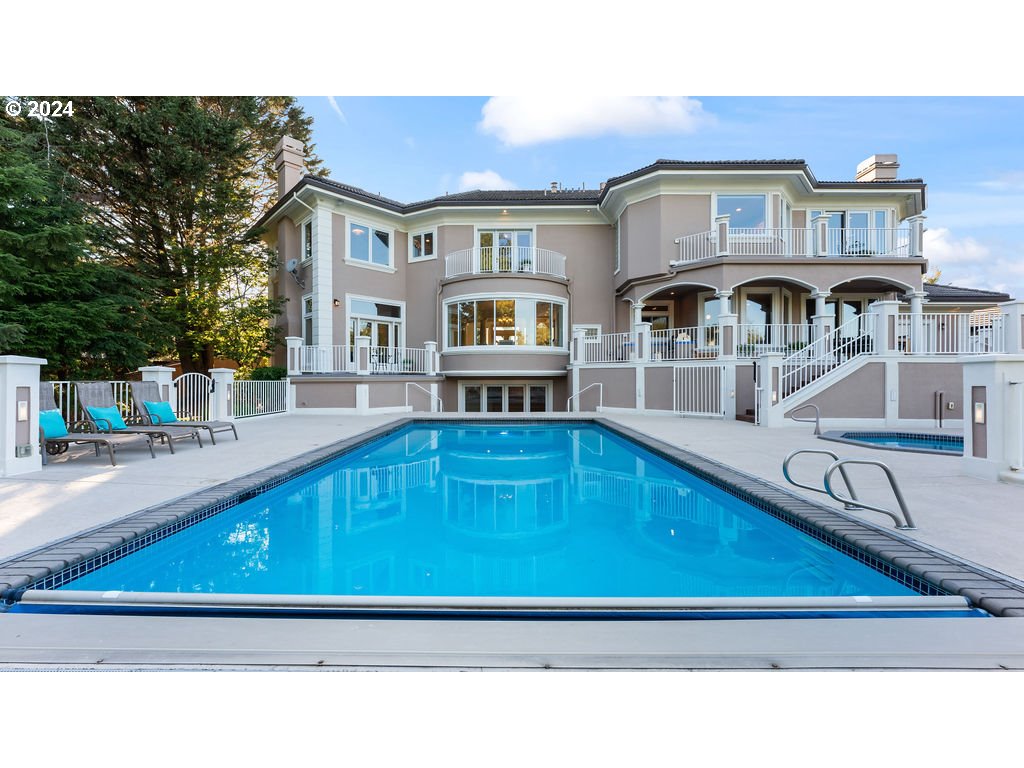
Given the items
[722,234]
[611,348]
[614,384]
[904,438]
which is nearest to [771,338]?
[722,234]

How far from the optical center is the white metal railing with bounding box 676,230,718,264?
52.4 feet

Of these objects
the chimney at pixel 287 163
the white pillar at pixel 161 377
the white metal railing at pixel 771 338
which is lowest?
the white pillar at pixel 161 377

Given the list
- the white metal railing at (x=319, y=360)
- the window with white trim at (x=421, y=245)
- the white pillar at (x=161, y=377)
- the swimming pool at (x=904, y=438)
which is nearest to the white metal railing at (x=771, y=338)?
the swimming pool at (x=904, y=438)

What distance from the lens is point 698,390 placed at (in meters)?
13.4

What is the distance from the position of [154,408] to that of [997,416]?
11625mm

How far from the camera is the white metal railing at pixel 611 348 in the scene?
15125 mm

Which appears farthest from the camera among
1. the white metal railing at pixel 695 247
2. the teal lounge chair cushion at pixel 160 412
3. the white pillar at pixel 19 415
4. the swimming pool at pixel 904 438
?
the white metal railing at pixel 695 247

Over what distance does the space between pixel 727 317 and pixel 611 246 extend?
22.6 feet

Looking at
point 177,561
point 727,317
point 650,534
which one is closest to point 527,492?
point 650,534

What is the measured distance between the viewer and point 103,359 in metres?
14.5

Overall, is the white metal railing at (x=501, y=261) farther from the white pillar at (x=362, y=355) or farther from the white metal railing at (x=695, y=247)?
the white pillar at (x=362, y=355)

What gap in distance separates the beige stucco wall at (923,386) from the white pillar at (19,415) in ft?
50.0

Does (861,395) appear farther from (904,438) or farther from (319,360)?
(319,360)
